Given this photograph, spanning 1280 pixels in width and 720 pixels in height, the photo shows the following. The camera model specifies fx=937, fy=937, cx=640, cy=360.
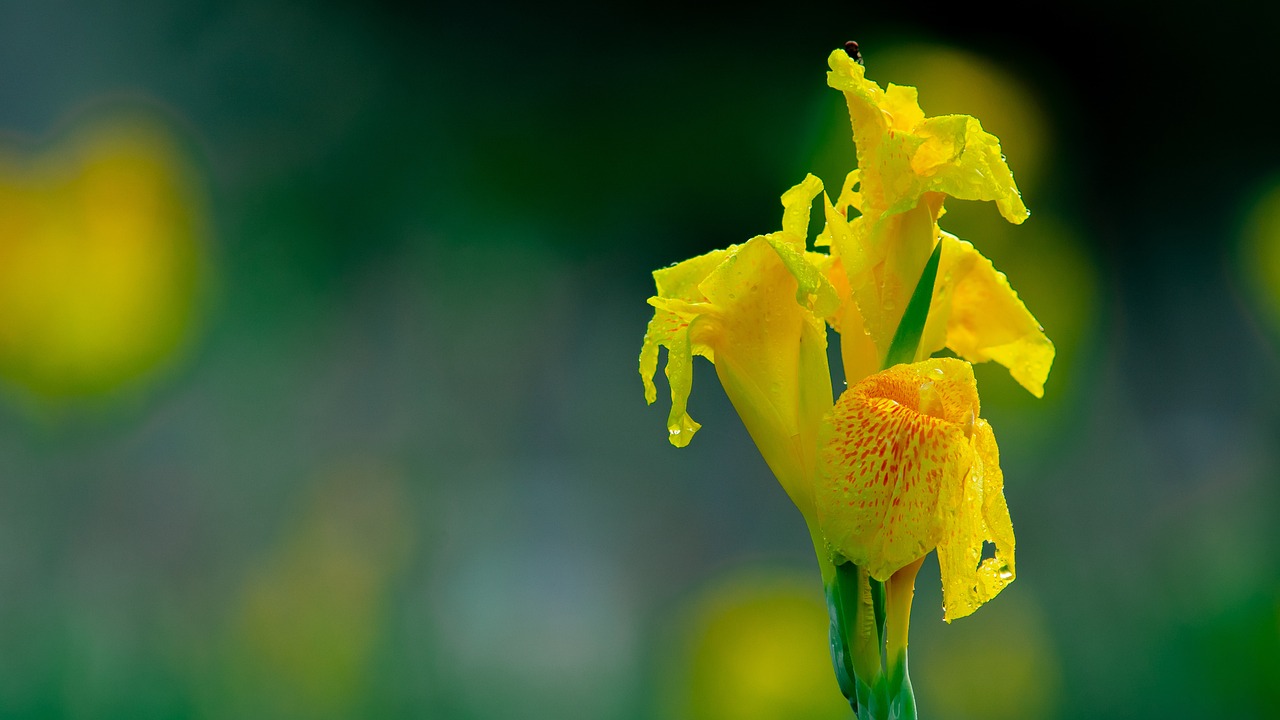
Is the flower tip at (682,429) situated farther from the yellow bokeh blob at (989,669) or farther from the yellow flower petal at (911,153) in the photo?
the yellow bokeh blob at (989,669)

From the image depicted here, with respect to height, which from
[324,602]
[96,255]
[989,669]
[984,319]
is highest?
[96,255]

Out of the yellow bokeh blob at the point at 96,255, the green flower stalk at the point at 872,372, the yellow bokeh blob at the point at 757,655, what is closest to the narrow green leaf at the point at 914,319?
the green flower stalk at the point at 872,372

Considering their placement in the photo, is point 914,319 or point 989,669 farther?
point 989,669

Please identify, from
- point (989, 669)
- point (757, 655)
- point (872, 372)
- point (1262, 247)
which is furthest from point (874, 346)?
point (1262, 247)

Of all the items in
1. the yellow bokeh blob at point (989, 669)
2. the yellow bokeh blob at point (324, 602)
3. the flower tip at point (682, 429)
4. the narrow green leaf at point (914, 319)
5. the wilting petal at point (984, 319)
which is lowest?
the flower tip at point (682, 429)

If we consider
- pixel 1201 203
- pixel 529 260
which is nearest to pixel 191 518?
pixel 529 260

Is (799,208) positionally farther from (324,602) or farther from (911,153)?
(324,602)
